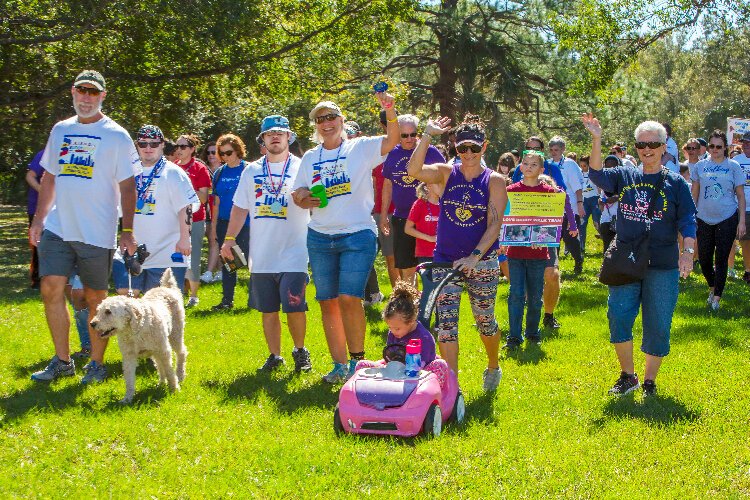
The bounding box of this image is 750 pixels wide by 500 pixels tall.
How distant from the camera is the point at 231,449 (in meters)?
5.61

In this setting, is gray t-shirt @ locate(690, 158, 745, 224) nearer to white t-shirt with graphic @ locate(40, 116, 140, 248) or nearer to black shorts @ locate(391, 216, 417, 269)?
black shorts @ locate(391, 216, 417, 269)

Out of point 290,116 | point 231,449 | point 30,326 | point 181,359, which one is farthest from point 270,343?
point 290,116

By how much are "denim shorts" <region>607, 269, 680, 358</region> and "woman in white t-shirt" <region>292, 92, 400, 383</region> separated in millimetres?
2089

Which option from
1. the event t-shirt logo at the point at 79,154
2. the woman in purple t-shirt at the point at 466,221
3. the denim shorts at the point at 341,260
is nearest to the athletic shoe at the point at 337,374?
the denim shorts at the point at 341,260

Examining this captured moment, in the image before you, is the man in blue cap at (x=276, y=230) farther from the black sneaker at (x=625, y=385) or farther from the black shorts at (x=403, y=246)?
the black sneaker at (x=625, y=385)

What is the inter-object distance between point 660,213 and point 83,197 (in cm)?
467

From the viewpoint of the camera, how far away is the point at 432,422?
225 inches

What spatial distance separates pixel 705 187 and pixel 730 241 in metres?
0.77

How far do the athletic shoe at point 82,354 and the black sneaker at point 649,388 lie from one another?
5.24 metres

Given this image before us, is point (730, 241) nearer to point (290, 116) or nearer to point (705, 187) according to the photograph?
point (705, 187)

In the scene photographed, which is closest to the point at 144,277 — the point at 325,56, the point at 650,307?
the point at 650,307

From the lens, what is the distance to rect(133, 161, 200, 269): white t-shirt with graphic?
318 inches

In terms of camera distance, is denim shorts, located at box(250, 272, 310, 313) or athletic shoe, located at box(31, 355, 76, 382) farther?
denim shorts, located at box(250, 272, 310, 313)

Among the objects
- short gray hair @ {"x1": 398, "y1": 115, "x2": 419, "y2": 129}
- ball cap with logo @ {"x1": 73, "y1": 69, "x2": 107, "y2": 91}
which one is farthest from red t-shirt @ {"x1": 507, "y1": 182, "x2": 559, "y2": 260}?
ball cap with logo @ {"x1": 73, "y1": 69, "x2": 107, "y2": 91}
